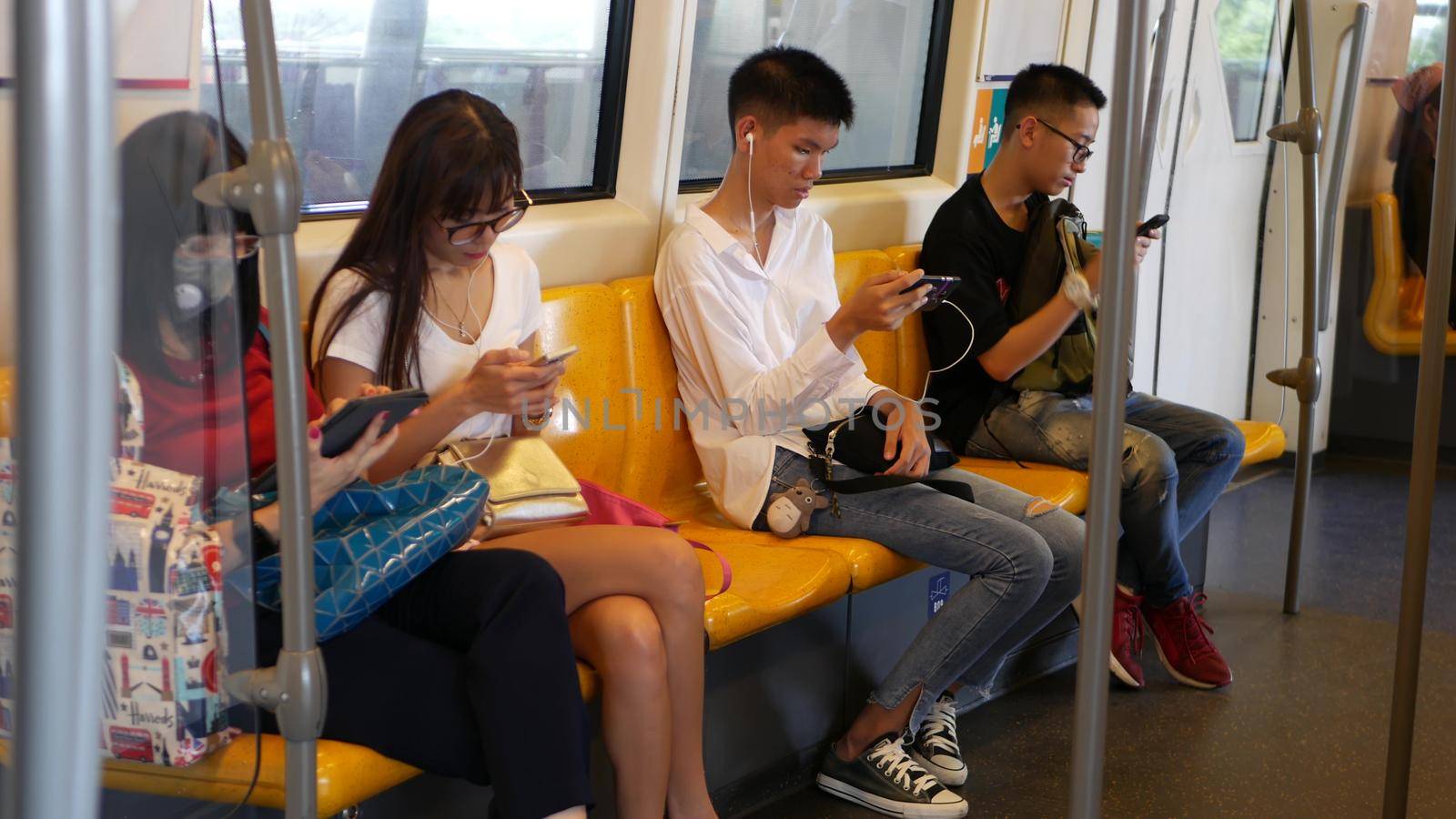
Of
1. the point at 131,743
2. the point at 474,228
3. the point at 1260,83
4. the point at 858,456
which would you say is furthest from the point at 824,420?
the point at 131,743

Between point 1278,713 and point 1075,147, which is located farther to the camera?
point 1075,147

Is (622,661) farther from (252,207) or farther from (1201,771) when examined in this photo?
(1201,771)

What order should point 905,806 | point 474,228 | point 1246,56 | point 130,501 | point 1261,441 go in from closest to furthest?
point 130,501
point 474,228
point 905,806
point 1246,56
point 1261,441

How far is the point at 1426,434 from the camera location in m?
1.97

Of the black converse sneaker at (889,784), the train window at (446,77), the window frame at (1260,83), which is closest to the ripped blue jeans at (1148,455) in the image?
the window frame at (1260,83)

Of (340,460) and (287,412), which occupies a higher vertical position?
(287,412)

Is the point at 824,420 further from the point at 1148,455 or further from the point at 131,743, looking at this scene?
the point at 131,743

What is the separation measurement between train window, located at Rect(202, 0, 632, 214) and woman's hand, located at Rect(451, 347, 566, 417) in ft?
2.18

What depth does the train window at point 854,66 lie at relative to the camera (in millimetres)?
3830

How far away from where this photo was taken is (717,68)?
3.86 meters

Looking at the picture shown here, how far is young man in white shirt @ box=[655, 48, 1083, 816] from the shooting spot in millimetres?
2840

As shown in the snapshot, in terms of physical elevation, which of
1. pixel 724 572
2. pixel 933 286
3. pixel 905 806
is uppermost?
pixel 933 286

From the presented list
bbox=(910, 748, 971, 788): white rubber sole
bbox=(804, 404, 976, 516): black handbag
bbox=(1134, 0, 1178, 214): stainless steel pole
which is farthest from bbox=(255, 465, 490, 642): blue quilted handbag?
bbox=(1134, 0, 1178, 214): stainless steel pole

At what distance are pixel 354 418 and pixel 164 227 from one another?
0.82m
